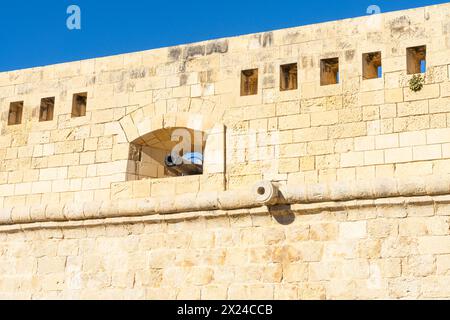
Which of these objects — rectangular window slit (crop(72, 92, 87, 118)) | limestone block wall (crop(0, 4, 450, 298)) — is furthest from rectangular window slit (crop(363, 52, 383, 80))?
rectangular window slit (crop(72, 92, 87, 118))

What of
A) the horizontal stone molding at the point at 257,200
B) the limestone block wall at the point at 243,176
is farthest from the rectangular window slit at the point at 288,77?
the horizontal stone molding at the point at 257,200

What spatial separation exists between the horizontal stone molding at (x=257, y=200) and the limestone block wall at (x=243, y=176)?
2 centimetres

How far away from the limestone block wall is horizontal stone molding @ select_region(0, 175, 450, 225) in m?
0.02

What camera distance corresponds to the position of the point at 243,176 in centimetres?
813

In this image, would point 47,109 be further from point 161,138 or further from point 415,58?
point 415,58

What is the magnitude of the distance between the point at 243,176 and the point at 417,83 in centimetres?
197

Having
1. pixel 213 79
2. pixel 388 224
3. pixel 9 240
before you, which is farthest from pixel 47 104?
pixel 388 224

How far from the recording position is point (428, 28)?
762 cm

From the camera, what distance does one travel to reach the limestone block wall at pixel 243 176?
24.0 ft

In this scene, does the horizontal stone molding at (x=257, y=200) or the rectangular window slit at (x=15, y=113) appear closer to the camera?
the horizontal stone molding at (x=257, y=200)

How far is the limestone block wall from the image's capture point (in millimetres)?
7312

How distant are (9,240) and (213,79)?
3.06 meters

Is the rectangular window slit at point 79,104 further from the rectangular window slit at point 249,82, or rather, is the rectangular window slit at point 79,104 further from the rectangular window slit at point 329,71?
the rectangular window slit at point 329,71
